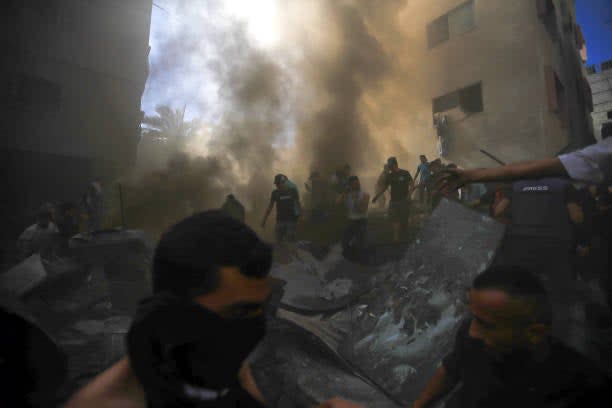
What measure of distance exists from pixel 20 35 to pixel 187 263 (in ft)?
38.9

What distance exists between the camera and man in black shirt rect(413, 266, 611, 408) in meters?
1.53

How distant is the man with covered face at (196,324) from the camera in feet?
2.47

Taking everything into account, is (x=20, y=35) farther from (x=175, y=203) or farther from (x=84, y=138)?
(x=175, y=203)

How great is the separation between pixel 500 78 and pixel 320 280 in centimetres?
842

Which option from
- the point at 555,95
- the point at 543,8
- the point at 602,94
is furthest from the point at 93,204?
the point at 602,94

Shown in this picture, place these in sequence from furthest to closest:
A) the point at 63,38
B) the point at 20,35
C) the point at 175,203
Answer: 1. the point at 175,203
2. the point at 63,38
3. the point at 20,35

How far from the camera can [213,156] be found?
46.0 feet

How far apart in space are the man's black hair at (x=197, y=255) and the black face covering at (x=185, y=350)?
0.15 feet

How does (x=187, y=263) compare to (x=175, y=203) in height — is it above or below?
below

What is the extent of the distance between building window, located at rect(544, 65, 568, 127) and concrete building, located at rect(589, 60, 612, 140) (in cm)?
548

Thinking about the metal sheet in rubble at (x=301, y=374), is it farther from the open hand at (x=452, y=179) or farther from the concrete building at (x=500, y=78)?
the concrete building at (x=500, y=78)

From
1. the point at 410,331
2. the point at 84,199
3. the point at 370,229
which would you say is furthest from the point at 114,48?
the point at 410,331

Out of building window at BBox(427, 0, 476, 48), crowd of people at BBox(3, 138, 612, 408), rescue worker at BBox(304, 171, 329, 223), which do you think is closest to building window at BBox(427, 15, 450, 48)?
building window at BBox(427, 0, 476, 48)

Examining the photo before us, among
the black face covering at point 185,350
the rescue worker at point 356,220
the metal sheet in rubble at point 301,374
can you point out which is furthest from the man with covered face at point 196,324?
the rescue worker at point 356,220
